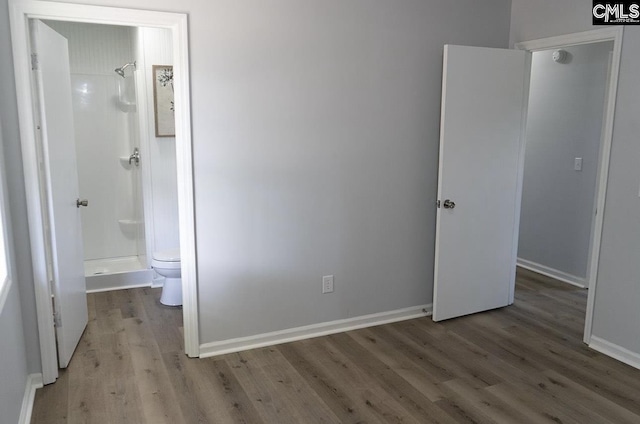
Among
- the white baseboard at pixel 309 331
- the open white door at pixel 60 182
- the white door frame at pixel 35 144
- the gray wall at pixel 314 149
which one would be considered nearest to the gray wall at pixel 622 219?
the gray wall at pixel 314 149

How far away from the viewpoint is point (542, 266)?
16.5 ft

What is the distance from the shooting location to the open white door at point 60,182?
281 cm

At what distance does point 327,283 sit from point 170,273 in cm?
130

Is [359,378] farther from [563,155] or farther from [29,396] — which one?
[563,155]

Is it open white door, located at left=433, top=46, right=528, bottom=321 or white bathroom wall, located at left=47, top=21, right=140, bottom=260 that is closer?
open white door, located at left=433, top=46, right=528, bottom=321

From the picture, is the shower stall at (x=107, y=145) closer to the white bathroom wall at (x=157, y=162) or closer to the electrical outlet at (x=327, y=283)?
the white bathroom wall at (x=157, y=162)

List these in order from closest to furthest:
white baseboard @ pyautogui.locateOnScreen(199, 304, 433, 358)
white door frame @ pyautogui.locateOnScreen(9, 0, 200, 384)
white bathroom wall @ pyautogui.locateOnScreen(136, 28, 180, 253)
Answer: white door frame @ pyautogui.locateOnScreen(9, 0, 200, 384) → white baseboard @ pyautogui.locateOnScreen(199, 304, 433, 358) → white bathroom wall @ pyautogui.locateOnScreen(136, 28, 180, 253)

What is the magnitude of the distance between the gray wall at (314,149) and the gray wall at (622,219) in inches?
39.3

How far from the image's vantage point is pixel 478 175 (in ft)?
12.3

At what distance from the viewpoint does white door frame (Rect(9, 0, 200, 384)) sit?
8.43 ft

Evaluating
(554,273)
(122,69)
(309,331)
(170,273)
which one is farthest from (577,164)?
(122,69)

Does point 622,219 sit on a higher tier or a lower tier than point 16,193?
lower

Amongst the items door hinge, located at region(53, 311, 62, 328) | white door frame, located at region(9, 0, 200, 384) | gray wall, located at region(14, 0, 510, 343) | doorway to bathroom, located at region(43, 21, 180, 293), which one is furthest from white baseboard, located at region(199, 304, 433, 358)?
doorway to bathroom, located at region(43, 21, 180, 293)

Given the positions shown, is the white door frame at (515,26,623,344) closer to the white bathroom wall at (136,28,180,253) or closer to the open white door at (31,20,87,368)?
the white bathroom wall at (136,28,180,253)
